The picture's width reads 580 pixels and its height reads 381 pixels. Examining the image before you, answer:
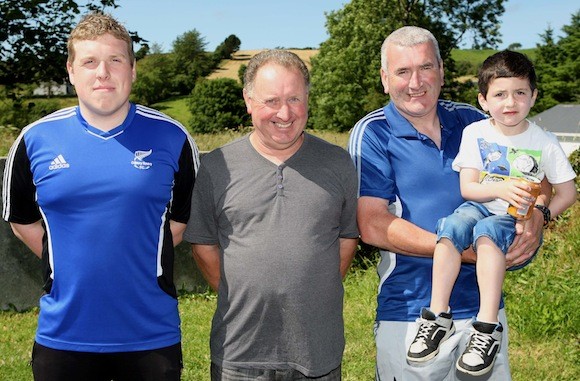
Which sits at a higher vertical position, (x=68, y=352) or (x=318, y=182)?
(x=318, y=182)

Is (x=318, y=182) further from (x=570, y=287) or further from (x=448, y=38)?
(x=448, y=38)

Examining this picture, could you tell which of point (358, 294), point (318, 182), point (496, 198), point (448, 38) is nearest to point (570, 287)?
point (358, 294)

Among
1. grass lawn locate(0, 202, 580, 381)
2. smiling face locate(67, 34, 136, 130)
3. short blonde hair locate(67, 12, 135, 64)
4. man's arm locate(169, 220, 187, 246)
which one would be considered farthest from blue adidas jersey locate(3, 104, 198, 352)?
grass lawn locate(0, 202, 580, 381)

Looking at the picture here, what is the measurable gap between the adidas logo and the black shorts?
0.90 m

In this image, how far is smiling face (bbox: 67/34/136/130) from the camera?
3449 mm

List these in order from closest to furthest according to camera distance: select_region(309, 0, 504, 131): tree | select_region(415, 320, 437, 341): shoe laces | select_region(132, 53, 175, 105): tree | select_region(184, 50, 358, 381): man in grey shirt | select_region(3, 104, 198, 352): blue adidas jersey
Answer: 1. select_region(3, 104, 198, 352): blue adidas jersey
2. select_region(184, 50, 358, 381): man in grey shirt
3. select_region(415, 320, 437, 341): shoe laces
4. select_region(309, 0, 504, 131): tree
5. select_region(132, 53, 175, 105): tree

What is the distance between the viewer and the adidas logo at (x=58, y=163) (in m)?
3.42

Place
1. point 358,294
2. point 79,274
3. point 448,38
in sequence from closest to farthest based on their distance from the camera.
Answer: point 79,274 < point 358,294 < point 448,38

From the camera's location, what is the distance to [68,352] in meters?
3.46

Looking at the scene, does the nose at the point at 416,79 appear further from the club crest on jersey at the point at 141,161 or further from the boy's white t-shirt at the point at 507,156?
the club crest on jersey at the point at 141,161

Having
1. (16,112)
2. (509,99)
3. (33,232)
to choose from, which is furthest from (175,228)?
(16,112)

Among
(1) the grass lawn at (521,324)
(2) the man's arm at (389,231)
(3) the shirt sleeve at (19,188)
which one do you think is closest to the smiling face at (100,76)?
(3) the shirt sleeve at (19,188)

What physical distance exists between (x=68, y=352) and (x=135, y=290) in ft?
1.46

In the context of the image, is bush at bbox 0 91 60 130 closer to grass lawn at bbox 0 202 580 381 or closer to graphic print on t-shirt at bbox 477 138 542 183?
grass lawn at bbox 0 202 580 381
